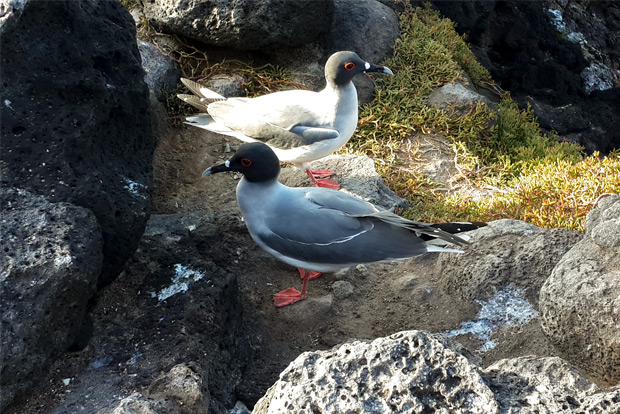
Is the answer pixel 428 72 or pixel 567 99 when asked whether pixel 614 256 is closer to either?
pixel 428 72

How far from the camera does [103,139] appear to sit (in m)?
4.07

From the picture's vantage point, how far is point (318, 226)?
4.24 metres

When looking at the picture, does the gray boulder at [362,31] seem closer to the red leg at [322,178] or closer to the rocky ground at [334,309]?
the red leg at [322,178]

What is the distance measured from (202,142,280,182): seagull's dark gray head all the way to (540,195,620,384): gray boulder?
187 centimetres

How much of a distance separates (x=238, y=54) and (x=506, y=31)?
451 centimetres

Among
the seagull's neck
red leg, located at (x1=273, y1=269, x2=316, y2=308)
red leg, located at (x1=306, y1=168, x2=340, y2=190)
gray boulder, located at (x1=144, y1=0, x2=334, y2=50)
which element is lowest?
red leg, located at (x1=273, y1=269, x2=316, y2=308)

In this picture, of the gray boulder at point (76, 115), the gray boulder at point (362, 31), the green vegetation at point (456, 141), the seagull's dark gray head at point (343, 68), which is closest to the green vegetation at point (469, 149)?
the green vegetation at point (456, 141)

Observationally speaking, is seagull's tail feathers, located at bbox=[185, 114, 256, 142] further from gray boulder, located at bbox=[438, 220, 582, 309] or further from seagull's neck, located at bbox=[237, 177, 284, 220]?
gray boulder, located at bbox=[438, 220, 582, 309]

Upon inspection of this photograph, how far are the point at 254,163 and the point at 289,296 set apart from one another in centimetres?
95

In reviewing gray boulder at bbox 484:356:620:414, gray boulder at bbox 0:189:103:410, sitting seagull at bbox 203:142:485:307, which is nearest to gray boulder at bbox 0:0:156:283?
gray boulder at bbox 0:189:103:410

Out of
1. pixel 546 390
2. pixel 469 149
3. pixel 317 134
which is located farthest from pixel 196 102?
pixel 546 390

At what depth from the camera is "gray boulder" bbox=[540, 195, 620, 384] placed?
332 centimetres

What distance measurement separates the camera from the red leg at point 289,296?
4512 mm

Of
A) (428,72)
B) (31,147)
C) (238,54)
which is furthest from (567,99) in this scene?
(31,147)
